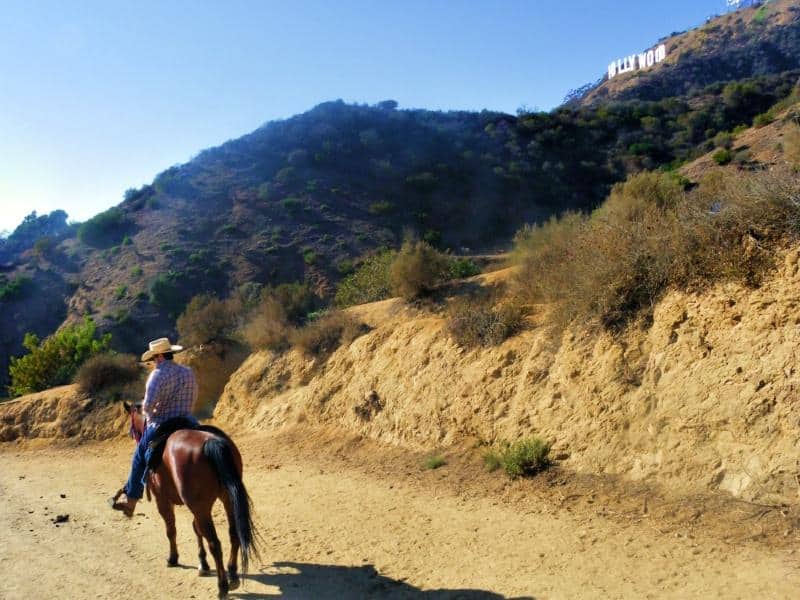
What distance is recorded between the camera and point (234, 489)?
614 centimetres

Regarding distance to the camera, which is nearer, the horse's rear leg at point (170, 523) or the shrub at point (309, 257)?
the horse's rear leg at point (170, 523)

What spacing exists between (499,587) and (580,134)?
170 ft

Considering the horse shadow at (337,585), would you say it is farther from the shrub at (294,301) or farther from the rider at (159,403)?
the shrub at (294,301)

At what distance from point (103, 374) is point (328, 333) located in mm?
9168

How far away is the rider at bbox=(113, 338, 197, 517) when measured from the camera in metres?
7.40

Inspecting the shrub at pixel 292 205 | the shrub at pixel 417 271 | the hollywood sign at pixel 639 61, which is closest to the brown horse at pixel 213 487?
the shrub at pixel 417 271

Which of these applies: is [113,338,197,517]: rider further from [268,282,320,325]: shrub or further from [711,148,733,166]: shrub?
[711,148,733,166]: shrub

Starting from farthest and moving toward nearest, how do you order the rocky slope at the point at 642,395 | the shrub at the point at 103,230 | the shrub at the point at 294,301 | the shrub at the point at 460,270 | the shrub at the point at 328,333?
the shrub at the point at 103,230, the shrub at the point at 294,301, the shrub at the point at 460,270, the shrub at the point at 328,333, the rocky slope at the point at 642,395

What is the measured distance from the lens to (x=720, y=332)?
805 cm

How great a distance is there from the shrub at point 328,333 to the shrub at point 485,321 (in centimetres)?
328

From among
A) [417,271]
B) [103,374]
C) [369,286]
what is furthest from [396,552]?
[103,374]

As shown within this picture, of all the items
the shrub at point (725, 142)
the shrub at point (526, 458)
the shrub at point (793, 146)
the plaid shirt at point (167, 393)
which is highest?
the shrub at point (725, 142)

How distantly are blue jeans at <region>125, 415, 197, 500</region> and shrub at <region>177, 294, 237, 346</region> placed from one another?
1314cm

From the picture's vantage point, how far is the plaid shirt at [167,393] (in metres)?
7.40
